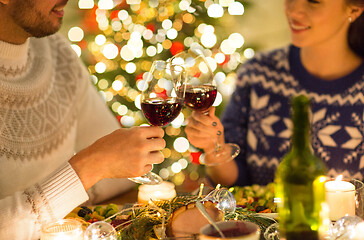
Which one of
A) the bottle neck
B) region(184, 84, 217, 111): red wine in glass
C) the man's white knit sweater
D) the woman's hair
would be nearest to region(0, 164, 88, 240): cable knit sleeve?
the man's white knit sweater

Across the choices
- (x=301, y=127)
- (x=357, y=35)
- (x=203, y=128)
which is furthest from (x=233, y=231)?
(x=357, y=35)

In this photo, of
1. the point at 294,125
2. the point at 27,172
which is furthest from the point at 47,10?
the point at 294,125

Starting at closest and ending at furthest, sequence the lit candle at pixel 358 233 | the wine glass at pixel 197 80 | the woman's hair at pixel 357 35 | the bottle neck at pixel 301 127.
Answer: the bottle neck at pixel 301 127, the lit candle at pixel 358 233, the wine glass at pixel 197 80, the woman's hair at pixel 357 35

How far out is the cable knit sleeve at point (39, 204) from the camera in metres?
1.15

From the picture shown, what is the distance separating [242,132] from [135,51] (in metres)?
1.17

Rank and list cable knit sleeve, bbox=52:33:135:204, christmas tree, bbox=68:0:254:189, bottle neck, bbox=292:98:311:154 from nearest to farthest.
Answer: bottle neck, bbox=292:98:311:154 < cable knit sleeve, bbox=52:33:135:204 < christmas tree, bbox=68:0:254:189

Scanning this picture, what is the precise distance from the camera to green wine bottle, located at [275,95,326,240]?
2.67 feet

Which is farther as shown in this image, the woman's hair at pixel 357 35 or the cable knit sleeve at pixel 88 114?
the woman's hair at pixel 357 35

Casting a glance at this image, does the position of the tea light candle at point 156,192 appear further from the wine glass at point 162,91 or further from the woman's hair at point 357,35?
the woman's hair at point 357,35

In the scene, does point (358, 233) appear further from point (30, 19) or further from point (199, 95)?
point (30, 19)

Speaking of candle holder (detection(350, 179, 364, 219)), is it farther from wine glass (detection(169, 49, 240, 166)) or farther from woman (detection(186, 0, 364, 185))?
woman (detection(186, 0, 364, 185))

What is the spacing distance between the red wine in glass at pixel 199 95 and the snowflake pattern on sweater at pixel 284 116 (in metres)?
0.73

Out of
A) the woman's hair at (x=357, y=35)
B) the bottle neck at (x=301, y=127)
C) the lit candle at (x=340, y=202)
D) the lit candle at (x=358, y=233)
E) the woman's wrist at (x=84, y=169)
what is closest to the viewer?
the bottle neck at (x=301, y=127)

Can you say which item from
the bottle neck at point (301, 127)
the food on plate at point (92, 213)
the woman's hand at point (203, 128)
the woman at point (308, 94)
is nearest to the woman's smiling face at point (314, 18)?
the woman at point (308, 94)
